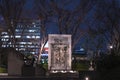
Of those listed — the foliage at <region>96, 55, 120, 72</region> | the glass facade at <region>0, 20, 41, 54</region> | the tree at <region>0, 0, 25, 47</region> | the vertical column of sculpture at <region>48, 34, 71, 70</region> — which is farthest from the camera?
the glass facade at <region>0, 20, 41, 54</region>

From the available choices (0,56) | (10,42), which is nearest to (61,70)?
(0,56)

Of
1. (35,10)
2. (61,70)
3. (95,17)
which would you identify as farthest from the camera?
(95,17)

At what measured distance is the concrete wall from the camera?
1851 inches

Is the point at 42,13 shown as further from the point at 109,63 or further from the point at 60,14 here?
the point at 109,63

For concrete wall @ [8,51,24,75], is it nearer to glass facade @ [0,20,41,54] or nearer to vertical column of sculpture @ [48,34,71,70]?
vertical column of sculpture @ [48,34,71,70]

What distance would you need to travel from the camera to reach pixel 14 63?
155 feet

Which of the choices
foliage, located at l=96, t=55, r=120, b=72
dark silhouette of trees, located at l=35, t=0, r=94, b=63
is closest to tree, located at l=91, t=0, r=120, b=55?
dark silhouette of trees, located at l=35, t=0, r=94, b=63

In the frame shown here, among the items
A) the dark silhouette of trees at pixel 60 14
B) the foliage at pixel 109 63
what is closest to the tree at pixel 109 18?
the dark silhouette of trees at pixel 60 14

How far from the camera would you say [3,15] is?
178 ft

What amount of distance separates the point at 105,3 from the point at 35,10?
30.8 ft

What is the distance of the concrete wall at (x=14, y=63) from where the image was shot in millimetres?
47022

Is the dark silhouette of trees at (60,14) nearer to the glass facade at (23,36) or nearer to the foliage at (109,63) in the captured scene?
the glass facade at (23,36)

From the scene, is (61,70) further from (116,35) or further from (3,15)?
(116,35)

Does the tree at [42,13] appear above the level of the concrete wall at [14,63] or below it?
above
